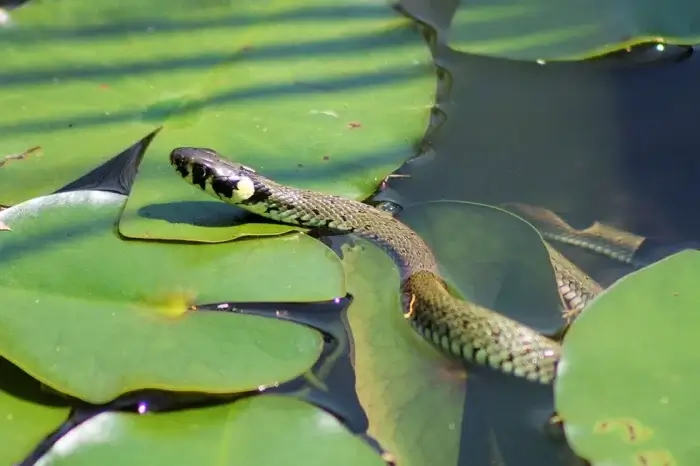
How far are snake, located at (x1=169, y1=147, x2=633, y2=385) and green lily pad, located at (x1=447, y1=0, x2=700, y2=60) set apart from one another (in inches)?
29.1

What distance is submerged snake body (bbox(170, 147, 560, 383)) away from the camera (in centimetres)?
265

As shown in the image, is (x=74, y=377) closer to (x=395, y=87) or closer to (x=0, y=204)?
(x=0, y=204)

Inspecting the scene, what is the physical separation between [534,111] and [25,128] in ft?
6.64

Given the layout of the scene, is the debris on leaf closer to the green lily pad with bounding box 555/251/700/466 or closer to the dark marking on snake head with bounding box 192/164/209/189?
the dark marking on snake head with bounding box 192/164/209/189

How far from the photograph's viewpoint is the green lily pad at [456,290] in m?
2.33

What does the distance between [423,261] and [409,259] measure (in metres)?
0.05

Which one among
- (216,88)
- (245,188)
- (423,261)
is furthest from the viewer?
(216,88)

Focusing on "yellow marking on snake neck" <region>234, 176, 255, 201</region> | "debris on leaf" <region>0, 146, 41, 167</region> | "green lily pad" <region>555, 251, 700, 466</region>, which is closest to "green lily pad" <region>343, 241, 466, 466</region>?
"green lily pad" <region>555, 251, 700, 466</region>

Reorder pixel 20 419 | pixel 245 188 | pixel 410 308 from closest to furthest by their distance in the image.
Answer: pixel 20 419 < pixel 410 308 < pixel 245 188

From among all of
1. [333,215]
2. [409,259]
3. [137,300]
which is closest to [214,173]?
[333,215]

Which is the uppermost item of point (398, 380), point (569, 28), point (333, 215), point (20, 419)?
point (569, 28)

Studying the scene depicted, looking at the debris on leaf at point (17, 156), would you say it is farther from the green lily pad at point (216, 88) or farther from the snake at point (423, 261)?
the snake at point (423, 261)

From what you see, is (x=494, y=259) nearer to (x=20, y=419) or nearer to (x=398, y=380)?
(x=398, y=380)

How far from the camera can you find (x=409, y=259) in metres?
3.02
